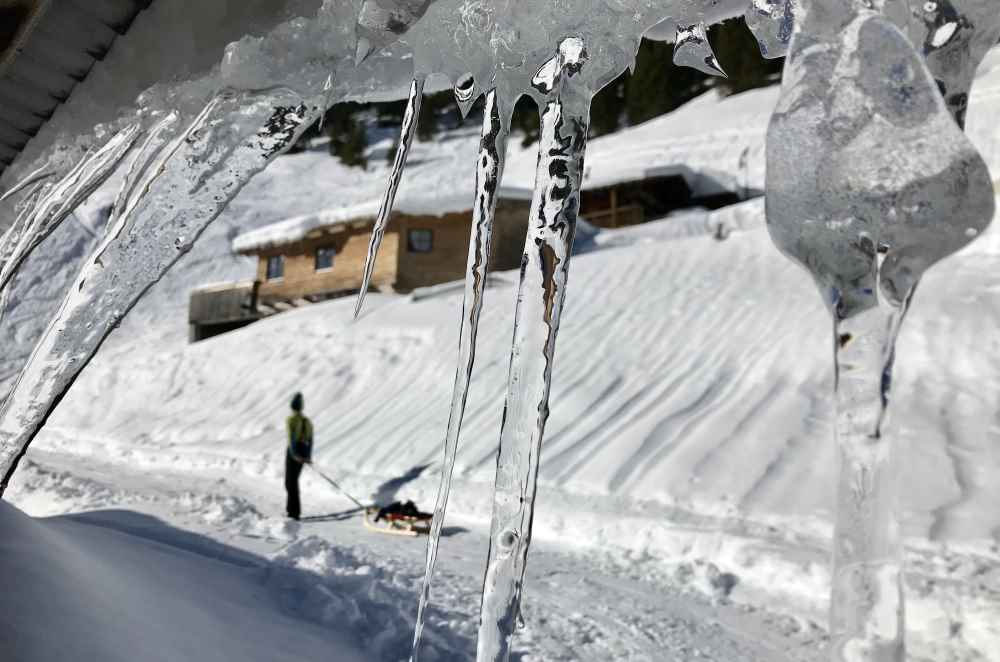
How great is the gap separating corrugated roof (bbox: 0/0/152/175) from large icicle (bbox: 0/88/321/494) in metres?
0.38

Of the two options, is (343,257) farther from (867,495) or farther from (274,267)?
(867,495)

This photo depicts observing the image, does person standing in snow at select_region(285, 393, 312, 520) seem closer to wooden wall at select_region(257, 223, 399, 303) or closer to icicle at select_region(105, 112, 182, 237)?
icicle at select_region(105, 112, 182, 237)

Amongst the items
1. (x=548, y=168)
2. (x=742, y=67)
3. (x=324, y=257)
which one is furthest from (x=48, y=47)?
(x=742, y=67)

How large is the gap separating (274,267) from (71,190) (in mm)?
23104

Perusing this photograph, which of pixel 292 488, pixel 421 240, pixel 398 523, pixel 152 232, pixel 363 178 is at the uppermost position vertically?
pixel 363 178

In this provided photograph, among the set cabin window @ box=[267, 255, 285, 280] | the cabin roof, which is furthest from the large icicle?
cabin window @ box=[267, 255, 285, 280]

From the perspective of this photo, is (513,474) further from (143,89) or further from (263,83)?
(143,89)

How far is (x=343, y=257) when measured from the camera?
77.2 feet

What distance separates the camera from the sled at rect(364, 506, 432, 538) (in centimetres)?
→ 717

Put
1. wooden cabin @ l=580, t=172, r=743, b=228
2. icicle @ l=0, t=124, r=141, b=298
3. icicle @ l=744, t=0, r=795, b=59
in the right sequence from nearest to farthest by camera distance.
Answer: icicle @ l=744, t=0, r=795, b=59 < icicle @ l=0, t=124, r=141, b=298 < wooden cabin @ l=580, t=172, r=743, b=228

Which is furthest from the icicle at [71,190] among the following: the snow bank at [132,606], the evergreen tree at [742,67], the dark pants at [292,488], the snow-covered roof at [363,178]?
the evergreen tree at [742,67]

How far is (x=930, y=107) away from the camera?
1428 mm

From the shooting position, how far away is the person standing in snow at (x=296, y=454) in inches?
308

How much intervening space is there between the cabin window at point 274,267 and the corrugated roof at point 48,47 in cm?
2306
